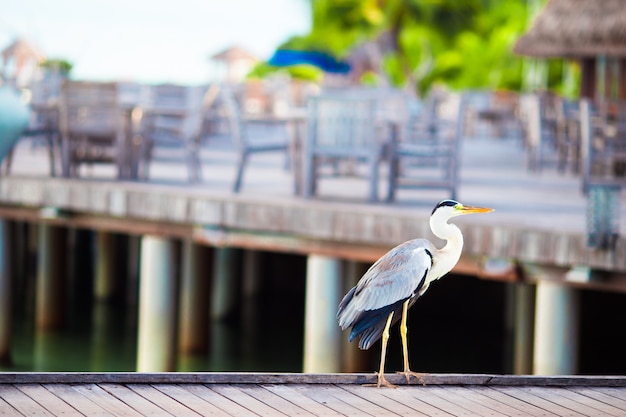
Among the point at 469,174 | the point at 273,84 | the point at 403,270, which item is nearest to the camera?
the point at 403,270

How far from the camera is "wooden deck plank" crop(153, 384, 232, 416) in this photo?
155 inches

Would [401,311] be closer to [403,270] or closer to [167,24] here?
[403,270]

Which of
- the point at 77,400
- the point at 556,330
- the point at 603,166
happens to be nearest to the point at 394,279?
the point at 77,400

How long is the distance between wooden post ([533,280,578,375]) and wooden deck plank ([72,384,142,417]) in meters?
3.35

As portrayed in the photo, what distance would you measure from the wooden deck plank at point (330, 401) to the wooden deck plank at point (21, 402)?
0.94 metres

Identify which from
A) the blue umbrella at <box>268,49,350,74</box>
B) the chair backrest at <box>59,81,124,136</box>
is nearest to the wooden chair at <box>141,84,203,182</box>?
the chair backrest at <box>59,81,124,136</box>

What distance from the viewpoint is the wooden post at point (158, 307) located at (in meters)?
8.42

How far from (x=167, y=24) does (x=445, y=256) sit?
11058 centimetres

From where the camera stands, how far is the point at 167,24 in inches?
4419

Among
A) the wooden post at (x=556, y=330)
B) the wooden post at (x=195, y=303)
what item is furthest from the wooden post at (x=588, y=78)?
the wooden post at (x=556, y=330)

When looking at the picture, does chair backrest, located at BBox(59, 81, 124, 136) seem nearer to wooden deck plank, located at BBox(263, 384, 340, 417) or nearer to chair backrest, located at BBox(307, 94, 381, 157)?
chair backrest, located at BBox(307, 94, 381, 157)

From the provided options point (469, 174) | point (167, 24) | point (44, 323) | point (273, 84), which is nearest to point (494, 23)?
point (273, 84)

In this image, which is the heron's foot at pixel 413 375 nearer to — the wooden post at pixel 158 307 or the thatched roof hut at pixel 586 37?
the wooden post at pixel 158 307

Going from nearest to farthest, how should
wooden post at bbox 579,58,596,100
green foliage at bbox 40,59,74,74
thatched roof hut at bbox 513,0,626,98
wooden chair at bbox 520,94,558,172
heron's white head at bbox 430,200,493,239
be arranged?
heron's white head at bbox 430,200,493,239, wooden chair at bbox 520,94,558,172, thatched roof hut at bbox 513,0,626,98, wooden post at bbox 579,58,596,100, green foliage at bbox 40,59,74,74
